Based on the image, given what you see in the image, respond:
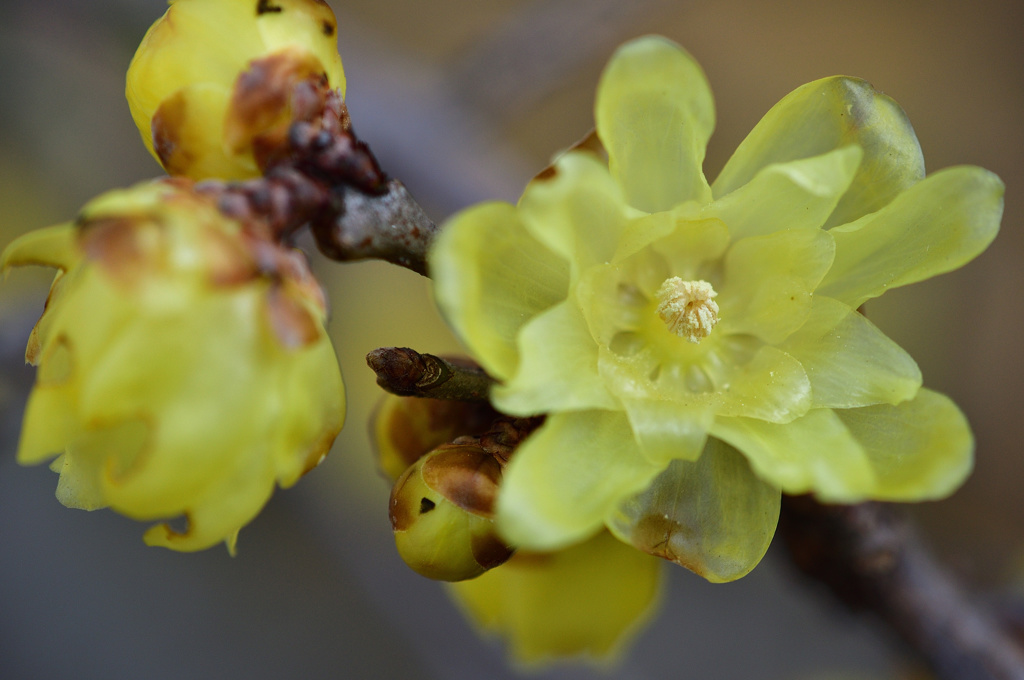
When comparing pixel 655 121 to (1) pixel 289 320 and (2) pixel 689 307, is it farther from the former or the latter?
(1) pixel 289 320

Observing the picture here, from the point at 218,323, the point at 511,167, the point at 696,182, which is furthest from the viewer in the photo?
the point at 511,167

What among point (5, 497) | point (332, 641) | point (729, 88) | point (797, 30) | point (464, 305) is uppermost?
point (464, 305)

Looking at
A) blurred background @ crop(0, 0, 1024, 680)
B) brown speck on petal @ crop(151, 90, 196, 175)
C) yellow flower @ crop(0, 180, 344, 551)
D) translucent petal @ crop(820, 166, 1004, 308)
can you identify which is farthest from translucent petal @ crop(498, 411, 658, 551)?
blurred background @ crop(0, 0, 1024, 680)

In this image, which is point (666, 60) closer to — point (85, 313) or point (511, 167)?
point (85, 313)

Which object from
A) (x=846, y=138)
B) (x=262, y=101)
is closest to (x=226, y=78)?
(x=262, y=101)

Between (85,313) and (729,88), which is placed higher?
(85,313)

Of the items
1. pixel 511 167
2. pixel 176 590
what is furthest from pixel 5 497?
pixel 511 167

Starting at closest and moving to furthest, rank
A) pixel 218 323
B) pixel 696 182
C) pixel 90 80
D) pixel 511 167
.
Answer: pixel 218 323 < pixel 696 182 < pixel 511 167 < pixel 90 80

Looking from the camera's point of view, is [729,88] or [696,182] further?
[729,88]
